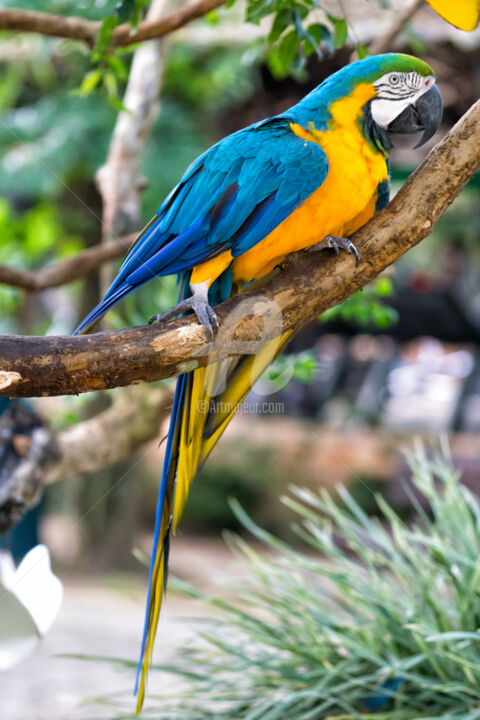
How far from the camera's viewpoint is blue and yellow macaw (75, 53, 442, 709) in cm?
77

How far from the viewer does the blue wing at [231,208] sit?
0.77 m

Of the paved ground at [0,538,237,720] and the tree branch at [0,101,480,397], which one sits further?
the paved ground at [0,538,237,720]

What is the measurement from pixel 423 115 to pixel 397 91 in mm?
41

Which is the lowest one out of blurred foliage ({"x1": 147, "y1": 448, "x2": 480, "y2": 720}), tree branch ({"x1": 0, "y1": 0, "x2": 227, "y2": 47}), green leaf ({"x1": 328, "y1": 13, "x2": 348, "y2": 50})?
blurred foliage ({"x1": 147, "y1": 448, "x2": 480, "y2": 720})

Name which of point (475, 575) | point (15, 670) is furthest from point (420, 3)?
point (15, 670)

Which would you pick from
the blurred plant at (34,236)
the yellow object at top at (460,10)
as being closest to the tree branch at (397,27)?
the yellow object at top at (460,10)

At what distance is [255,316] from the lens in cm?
72

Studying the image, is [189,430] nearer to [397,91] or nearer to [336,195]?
[336,195]

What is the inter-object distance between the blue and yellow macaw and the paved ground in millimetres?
502

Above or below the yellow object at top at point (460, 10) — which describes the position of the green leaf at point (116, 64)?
above

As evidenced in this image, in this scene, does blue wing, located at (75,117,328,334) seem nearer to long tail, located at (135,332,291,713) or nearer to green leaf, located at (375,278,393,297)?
long tail, located at (135,332,291,713)

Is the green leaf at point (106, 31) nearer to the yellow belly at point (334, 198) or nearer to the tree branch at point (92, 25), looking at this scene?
the tree branch at point (92, 25)

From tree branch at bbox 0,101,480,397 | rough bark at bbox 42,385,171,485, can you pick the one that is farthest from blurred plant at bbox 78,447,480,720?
tree branch at bbox 0,101,480,397

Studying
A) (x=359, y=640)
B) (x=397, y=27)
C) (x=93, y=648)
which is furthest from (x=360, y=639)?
(x=93, y=648)
